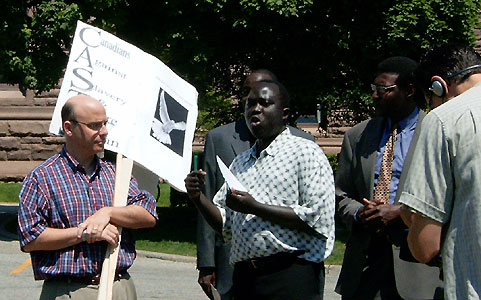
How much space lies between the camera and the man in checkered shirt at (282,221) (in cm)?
464

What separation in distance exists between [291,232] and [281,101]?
713 mm

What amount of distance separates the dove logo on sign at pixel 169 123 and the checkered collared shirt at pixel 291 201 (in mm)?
444

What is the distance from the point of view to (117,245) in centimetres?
451

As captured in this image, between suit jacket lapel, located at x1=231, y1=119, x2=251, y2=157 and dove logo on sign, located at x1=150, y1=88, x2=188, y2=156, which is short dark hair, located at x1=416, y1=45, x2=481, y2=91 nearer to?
dove logo on sign, located at x1=150, y1=88, x2=188, y2=156

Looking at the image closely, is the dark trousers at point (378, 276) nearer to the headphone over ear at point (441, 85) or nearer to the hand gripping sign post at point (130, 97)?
the hand gripping sign post at point (130, 97)

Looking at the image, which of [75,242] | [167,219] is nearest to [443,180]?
[75,242]

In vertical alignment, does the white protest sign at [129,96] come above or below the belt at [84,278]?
above

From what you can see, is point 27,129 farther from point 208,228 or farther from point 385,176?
point 385,176

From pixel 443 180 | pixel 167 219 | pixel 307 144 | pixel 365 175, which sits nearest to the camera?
pixel 443 180

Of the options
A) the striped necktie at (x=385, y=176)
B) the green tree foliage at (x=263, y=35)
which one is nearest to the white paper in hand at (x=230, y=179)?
the striped necktie at (x=385, y=176)

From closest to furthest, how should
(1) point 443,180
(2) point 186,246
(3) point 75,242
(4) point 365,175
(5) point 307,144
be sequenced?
(1) point 443,180
(3) point 75,242
(5) point 307,144
(4) point 365,175
(2) point 186,246

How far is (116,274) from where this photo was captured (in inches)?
182

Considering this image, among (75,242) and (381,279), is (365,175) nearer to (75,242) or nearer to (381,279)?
(381,279)

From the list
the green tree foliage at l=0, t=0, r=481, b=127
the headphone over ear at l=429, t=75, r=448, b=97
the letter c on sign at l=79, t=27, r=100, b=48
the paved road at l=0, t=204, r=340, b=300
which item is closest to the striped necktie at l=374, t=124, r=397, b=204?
the headphone over ear at l=429, t=75, r=448, b=97
